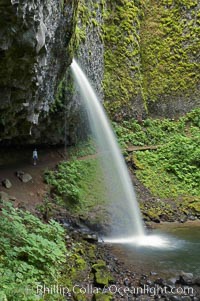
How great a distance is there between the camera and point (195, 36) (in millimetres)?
25125

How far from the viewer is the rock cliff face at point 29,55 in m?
5.46

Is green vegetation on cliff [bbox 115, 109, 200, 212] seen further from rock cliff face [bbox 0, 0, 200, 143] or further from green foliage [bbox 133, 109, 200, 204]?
rock cliff face [bbox 0, 0, 200, 143]

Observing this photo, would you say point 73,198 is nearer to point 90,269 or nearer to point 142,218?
point 142,218

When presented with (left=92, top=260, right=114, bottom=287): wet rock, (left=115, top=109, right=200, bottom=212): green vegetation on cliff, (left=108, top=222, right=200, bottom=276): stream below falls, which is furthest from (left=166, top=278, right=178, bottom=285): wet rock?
(left=115, top=109, right=200, bottom=212): green vegetation on cliff

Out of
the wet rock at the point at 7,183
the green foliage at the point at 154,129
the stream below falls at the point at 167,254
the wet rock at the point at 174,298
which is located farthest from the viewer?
the green foliage at the point at 154,129

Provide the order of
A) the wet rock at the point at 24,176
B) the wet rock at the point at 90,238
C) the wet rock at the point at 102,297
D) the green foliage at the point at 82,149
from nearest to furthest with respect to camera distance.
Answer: the wet rock at the point at 102,297, the wet rock at the point at 90,238, the wet rock at the point at 24,176, the green foliage at the point at 82,149

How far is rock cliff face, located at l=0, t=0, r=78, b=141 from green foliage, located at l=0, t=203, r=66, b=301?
2.80 metres

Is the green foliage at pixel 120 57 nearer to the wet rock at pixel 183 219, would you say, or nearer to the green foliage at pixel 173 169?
the green foliage at pixel 173 169

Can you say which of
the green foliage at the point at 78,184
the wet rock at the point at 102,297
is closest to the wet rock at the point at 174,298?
the wet rock at the point at 102,297

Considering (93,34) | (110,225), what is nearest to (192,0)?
(93,34)

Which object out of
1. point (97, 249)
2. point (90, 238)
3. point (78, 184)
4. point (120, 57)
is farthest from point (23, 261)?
point (120, 57)

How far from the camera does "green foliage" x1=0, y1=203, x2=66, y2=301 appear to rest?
4957 mm

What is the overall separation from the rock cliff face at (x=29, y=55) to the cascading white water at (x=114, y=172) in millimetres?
4069

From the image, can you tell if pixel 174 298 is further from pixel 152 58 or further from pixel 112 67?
pixel 152 58
